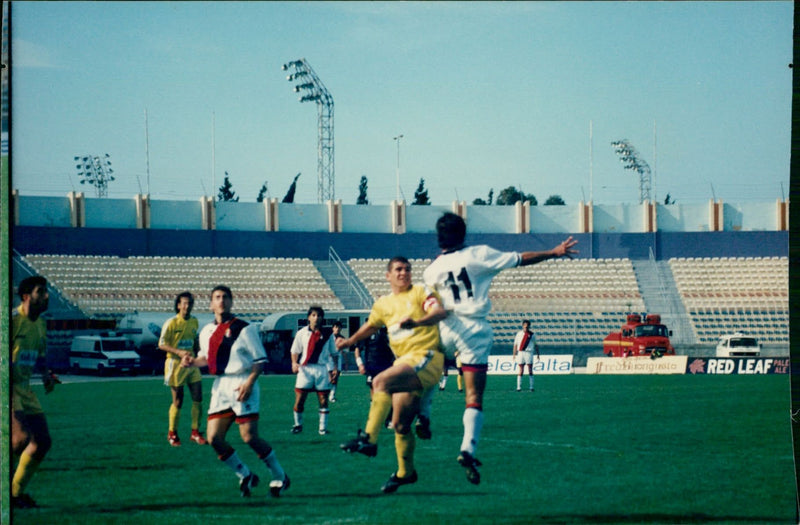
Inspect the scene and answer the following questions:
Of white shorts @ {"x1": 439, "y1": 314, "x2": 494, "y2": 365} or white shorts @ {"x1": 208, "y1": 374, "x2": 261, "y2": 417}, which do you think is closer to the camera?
white shorts @ {"x1": 439, "y1": 314, "x2": 494, "y2": 365}

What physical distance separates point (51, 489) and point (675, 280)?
44.8ft

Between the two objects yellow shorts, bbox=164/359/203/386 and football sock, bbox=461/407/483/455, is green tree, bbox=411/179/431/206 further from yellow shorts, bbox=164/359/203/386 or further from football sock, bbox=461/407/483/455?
yellow shorts, bbox=164/359/203/386

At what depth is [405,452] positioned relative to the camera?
6922 mm

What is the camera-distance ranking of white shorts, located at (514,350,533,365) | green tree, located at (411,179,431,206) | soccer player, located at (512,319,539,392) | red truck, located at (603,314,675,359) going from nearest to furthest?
green tree, located at (411,179,431,206)
soccer player, located at (512,319,539,392)
white shorts, located at (514,350,533,365)
red truck, located at (603,314,675,359)

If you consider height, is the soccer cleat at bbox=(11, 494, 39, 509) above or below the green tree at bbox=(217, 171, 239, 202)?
below

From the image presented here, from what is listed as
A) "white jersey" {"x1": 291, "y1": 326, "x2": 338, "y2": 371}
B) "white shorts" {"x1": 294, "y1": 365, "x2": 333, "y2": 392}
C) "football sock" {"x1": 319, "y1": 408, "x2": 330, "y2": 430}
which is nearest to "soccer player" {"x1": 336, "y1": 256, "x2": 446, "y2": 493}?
"white jersey" {"x1": 291, "y1": 326, "x2": 338, "y2": 371}

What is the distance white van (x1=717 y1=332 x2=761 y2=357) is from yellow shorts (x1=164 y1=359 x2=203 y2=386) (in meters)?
14.3

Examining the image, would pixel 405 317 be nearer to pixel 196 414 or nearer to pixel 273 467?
pixel 273 467

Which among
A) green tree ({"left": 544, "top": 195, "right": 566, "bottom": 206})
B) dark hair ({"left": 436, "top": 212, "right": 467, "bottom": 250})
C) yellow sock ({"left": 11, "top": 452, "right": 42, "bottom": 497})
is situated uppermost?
green tree ({"left": 544, "top": 195, "right": 566, "bottom": 206})

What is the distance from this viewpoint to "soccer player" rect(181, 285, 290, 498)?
7.16m

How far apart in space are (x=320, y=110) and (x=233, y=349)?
6.31ft

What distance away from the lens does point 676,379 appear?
22531 millimetres

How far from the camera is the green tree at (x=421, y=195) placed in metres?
7.77

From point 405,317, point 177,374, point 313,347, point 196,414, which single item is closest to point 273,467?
point 405,317
